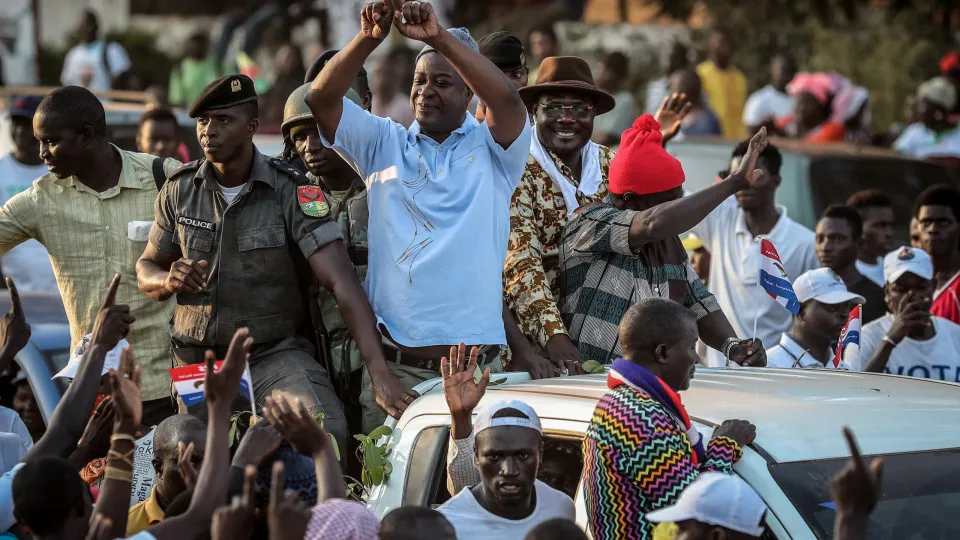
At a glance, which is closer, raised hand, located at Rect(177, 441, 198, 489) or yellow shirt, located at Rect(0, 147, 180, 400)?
raised hand, located at Rect(177, 441, 198, 489)

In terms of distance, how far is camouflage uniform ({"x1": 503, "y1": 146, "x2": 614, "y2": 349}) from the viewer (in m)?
5.95

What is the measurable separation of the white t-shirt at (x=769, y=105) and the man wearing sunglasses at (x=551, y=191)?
800cm

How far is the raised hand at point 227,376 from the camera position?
4.41 m

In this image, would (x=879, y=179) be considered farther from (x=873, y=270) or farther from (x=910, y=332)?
(x=910, y=332)

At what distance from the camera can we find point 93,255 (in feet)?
21.5

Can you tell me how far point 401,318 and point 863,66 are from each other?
14.4m

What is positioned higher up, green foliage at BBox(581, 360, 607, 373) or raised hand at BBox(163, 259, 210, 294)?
raised hand at BBox(163, 259, 210, 294)

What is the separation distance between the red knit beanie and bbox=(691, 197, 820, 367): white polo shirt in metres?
2.02

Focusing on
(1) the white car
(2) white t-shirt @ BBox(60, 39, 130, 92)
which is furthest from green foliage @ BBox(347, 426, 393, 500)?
(2) white t-shirt @ BBox(60, 39, 130, 92)

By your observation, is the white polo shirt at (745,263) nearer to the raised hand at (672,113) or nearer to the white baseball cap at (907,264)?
the white baseball cap at (907,264)

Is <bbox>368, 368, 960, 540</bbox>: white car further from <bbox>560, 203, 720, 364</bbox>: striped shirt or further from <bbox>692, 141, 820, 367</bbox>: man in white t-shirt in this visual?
<bbox>692, 141, 820, 367</bbox>: man in white t-shirt

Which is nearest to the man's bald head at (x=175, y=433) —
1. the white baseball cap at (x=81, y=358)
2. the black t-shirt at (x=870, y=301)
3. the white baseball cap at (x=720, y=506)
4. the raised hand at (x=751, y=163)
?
the white baseball cap at (x=81, y=358)

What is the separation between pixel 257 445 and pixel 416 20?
152 cm

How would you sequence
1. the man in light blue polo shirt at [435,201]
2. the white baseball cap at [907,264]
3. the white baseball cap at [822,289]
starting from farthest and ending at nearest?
1. the white baseball cap at [907,264]
2. the white baseball cap at [822,289]
3. the man in light blue polo shirt at [435,201]
